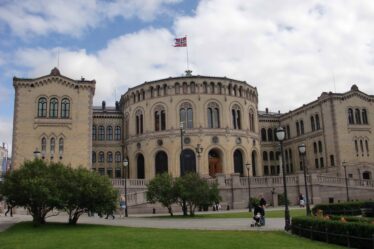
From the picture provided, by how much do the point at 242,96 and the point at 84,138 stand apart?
24.3 meters

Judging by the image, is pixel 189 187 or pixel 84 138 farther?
pixel 84 138

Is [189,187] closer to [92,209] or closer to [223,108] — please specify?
[92,209]

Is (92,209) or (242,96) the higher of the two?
(242,96)

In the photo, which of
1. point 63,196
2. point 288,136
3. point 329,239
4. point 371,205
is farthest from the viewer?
point 288,136

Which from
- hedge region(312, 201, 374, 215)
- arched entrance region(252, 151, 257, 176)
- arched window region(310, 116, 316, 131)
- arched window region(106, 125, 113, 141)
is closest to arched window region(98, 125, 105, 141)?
arched window region(106, 125, 113, 141)

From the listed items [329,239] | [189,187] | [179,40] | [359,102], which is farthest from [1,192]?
[359,102]

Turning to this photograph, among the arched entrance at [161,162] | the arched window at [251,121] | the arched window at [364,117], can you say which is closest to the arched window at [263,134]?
the arched window at [251,121]

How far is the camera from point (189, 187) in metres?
32.8

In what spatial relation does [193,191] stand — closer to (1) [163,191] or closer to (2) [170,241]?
(1) [163,191]

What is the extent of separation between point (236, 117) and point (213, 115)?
3764 mm

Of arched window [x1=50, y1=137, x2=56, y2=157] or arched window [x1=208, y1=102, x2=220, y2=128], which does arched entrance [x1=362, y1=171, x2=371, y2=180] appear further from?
arched window [x1=50, y1=137, x2=56, y2=157]

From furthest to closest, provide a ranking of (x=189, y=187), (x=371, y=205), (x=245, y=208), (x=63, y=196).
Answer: (x=245, y=208) → (x=189, y=187) → (x=371, y=205) → (x=63, y=196)

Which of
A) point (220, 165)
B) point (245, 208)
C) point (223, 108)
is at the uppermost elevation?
Result: point (223, 108)

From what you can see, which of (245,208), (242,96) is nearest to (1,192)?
(245,208)
